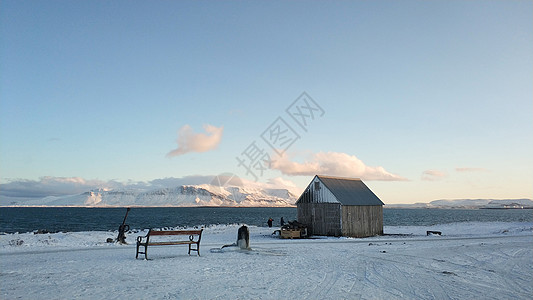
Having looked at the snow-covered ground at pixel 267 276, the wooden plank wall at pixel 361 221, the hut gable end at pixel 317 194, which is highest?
the hut gable end at pixel 317 194

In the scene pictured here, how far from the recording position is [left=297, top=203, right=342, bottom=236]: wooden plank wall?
114ft

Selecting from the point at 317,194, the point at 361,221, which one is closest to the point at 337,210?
the point at 317,194

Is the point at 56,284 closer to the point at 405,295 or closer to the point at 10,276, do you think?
the point at 10,276

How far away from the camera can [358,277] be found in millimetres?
12406

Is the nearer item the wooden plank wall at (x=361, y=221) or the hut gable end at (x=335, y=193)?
the wooden plank wall at (x=361, y=221)

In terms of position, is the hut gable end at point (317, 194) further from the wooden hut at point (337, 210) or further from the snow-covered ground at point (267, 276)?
the snow-covered ground at point (267, 276)

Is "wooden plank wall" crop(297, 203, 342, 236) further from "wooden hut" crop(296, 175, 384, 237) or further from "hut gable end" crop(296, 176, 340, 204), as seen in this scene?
"hut gable end" crop(296, 176, 340, 204)

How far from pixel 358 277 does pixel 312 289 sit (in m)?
2.50

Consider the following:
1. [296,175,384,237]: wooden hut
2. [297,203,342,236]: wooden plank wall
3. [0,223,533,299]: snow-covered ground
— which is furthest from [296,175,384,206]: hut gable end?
[0,223,533,299]: snow-covered ground

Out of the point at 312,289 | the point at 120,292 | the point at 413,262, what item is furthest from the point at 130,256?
the point at 413,262

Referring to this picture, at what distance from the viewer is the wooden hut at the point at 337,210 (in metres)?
34.8

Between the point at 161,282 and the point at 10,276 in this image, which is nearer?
the point at 161,282

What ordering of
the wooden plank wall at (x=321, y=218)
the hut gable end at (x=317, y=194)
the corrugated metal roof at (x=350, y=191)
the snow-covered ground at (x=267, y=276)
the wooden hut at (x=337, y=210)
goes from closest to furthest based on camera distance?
the snow-covered ground at (x=267, y=276) < the wooden plank wall at (x=321, y=218) < the wooden hut at (x=337, y=210) < the hut gable end at (x=317, y=194) < the corrugated metal roof at (x=350, y=191)

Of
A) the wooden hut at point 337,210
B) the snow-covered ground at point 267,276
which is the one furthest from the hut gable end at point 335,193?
the snow-covered ground at point 267,276
